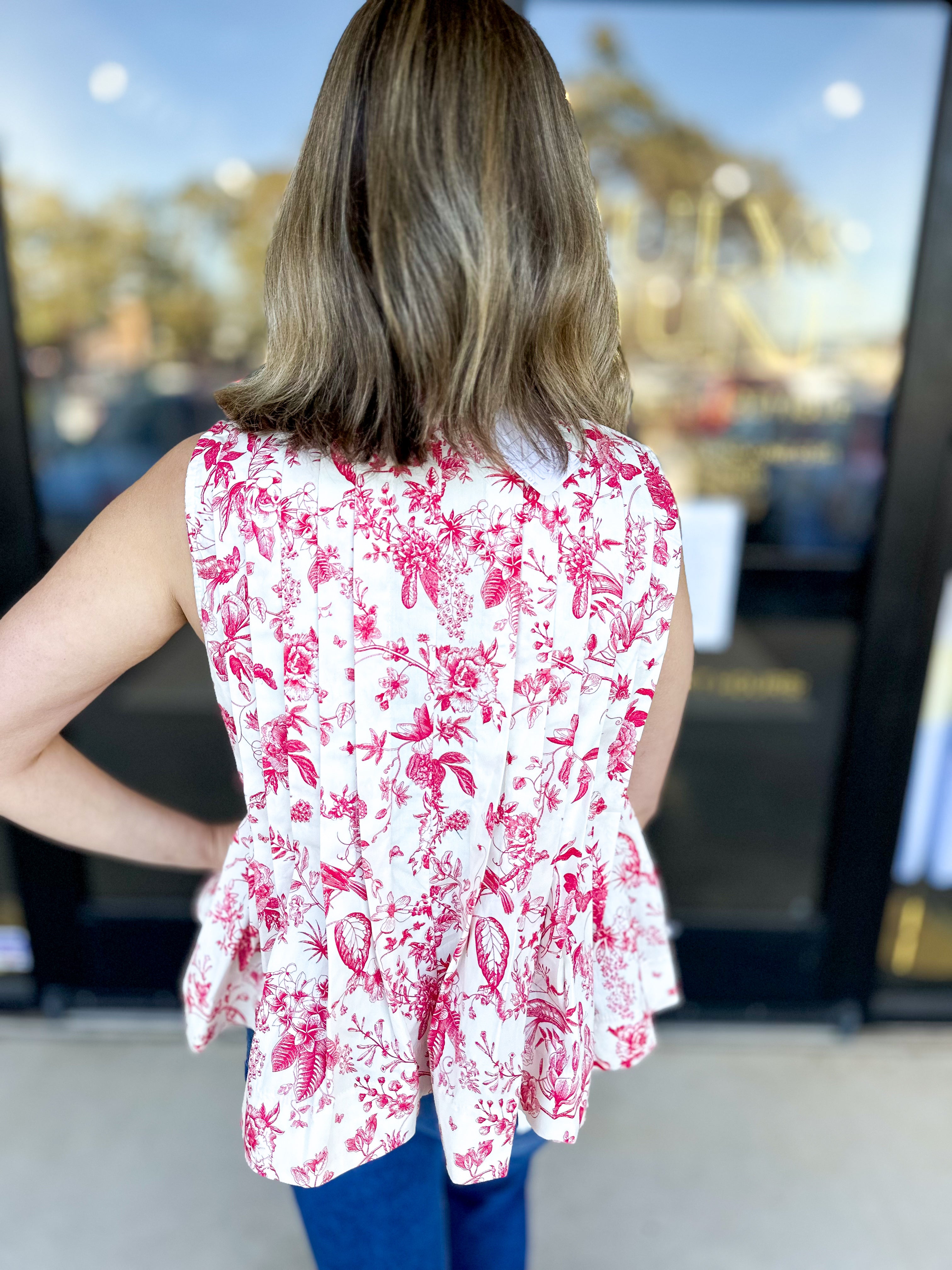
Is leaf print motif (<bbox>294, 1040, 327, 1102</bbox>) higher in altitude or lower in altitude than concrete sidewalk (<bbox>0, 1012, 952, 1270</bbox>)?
higher

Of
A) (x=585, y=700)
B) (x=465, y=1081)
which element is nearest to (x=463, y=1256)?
(x=465, y=1081)

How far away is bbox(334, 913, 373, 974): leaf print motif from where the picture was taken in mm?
837

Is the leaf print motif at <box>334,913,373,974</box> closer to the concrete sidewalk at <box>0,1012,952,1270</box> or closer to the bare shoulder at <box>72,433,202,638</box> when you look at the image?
the bare shoulder at <box>72,433,202,638</box>

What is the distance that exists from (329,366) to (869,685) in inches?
64.9

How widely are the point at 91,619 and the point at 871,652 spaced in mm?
1695

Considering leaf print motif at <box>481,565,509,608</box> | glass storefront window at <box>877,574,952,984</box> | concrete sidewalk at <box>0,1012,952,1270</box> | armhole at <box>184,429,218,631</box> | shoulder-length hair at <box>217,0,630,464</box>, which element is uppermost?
shoulder-length hair at <box>217,0,630,464</box>

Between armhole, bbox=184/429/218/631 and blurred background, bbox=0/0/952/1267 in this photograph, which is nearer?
armhole, bbox=184/429/218/631

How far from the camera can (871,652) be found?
199cm

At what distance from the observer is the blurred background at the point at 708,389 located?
5.75 ft

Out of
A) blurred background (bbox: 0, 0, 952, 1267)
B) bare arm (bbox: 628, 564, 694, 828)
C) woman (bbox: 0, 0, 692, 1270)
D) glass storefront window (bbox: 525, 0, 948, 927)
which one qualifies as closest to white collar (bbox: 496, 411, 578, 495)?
woman (bbox: 0, 0, 692, 1270)

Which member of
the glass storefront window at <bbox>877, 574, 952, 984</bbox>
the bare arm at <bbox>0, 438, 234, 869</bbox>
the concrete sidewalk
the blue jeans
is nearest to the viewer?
the bare arm at <bbox>0, 438, 234, 869</bbox>

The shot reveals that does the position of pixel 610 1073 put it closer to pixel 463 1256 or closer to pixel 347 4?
pixel 463 1256

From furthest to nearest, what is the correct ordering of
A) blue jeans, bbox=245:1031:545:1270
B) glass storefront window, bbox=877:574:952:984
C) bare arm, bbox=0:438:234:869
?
glass storefront window, bbox=877:574:952:984, blue jeans, bbox=245:1031:545:1270, bare arm, bbox=0:438:234:869

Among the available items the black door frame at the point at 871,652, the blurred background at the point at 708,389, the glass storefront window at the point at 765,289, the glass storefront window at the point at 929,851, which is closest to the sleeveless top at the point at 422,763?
the glass storefront window at the point at 765,289
